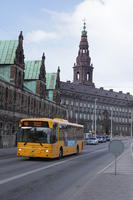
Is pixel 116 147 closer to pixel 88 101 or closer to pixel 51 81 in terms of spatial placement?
pixel 51 81

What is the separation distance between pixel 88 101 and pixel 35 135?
456 ft

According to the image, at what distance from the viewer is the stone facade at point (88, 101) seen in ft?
499

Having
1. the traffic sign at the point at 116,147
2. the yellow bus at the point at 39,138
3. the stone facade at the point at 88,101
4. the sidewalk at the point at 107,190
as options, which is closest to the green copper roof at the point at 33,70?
the yellow bus at the point at 39,138

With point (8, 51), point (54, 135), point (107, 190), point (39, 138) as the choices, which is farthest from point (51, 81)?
point (107, 190)

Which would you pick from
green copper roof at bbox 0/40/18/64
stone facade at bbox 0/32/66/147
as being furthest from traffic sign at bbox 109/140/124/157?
green copper roof at bbox 0/40/18/64

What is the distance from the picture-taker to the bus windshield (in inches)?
950

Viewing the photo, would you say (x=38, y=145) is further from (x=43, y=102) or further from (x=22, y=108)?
(x=43, y=102)

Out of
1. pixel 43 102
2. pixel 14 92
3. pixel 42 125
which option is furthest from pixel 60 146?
pixel 43 102

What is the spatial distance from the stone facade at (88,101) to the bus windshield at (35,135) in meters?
118

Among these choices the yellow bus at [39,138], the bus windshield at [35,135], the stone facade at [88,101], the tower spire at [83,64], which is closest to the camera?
the yellow bus at [39,138]

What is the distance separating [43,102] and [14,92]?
57.2ft

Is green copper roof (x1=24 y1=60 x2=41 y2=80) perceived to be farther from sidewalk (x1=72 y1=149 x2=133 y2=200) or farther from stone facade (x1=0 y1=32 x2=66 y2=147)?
sidewalk (x1=72 y1=149 x2=133 y2=200)

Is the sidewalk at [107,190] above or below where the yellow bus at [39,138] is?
below

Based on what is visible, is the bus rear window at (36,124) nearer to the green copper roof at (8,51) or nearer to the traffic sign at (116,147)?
the traffic sign at (116,147)
